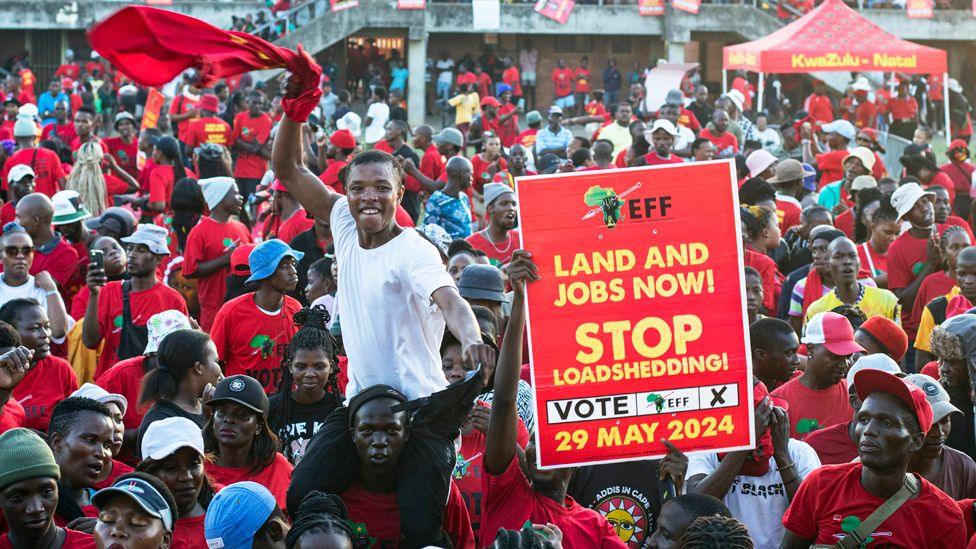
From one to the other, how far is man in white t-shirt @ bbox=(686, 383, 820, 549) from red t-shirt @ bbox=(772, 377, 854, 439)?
75 cm

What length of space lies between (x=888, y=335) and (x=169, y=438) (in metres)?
3.74

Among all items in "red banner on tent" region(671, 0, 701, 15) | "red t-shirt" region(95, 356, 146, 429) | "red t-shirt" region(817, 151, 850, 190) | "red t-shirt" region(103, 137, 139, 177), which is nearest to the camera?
"red t-shirt" region(95, 356, 146, 429)

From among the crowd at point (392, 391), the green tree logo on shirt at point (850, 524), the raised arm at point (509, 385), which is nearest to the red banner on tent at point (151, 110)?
the crowd at point (392, 391)

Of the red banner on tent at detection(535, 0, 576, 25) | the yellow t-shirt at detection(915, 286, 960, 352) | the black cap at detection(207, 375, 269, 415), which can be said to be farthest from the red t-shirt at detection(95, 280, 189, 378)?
the red banner on tent at detection(535, 0, 576, 25)

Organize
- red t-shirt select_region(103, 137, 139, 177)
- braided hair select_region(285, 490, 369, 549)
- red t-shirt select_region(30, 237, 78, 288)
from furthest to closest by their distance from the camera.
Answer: red t-shirt select_region(103, 137, 139, 177) < red t-shirt select_region(30, 237, 78, 288) < braided hair select_region(285, 490, 369, 549)

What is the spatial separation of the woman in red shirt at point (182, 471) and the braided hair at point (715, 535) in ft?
6.52

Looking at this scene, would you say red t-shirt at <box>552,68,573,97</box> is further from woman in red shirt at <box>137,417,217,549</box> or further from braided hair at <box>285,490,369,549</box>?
braided hair at <box>285,490,369,549</box>

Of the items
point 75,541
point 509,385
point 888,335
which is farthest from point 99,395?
point 888,335

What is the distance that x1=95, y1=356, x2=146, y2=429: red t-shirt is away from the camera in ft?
21.9

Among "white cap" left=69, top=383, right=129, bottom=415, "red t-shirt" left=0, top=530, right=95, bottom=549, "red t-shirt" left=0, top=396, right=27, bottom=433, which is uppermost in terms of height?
"white cap" left=69, top=383, right=129, bottom=415

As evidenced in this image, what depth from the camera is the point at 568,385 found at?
504cm

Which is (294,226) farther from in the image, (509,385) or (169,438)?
(509,385)

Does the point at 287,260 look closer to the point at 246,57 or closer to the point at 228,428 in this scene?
the point at 228,428

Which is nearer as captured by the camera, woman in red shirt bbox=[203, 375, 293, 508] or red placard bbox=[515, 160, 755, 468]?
red placard bbox=[515, 160, 755, 468]
